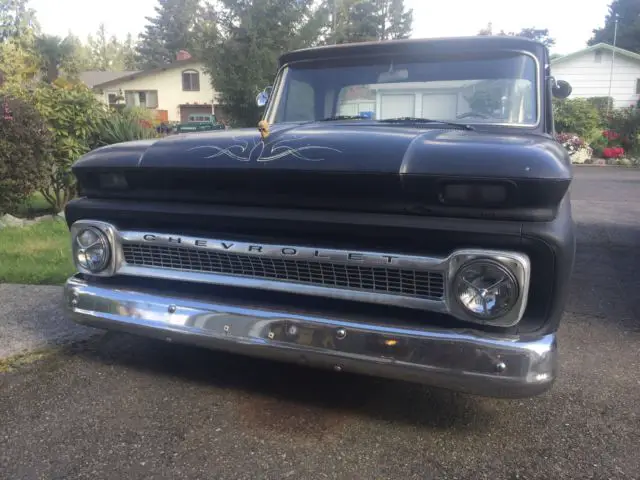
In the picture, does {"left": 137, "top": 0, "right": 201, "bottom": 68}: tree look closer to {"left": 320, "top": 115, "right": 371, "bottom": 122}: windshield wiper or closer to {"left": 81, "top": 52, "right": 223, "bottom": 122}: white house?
{"left": 81, "top": 52, "right": 223, "bottom": 122}: white house

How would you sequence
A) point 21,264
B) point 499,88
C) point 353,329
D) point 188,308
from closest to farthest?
point 353,329
point 188,308
point 499,88
point 21,264

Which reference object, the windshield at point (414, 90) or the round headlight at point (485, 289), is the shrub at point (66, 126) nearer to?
the windshield at point (414, 90)

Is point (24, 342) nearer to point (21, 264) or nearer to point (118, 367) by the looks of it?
point (118, 367)

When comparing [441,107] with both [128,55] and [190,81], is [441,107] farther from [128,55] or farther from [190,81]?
[128,55]

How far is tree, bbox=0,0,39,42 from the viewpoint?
27.4m

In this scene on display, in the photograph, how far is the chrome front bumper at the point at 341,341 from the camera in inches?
90.9

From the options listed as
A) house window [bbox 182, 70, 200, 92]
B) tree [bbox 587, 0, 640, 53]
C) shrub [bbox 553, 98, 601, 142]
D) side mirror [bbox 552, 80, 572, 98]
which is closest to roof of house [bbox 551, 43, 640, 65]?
shrub [bbox 553, 98, 601, 142]

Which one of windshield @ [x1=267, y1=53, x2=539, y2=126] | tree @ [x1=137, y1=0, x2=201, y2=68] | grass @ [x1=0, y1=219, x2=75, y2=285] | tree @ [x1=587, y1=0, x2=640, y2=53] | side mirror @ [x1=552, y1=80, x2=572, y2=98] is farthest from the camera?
tree @ [x1=137, y1=0, x2=201, y2=68]

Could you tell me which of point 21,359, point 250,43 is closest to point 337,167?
point 21,359

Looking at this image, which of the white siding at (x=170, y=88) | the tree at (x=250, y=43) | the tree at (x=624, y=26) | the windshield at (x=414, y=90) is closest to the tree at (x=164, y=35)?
the white siding at (x=170, y=88)

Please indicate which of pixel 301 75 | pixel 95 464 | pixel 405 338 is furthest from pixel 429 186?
pixel 301 75

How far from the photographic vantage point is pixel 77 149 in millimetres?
8211

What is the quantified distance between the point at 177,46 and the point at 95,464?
7083cm

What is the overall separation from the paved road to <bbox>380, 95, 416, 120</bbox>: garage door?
1569 millimetres
